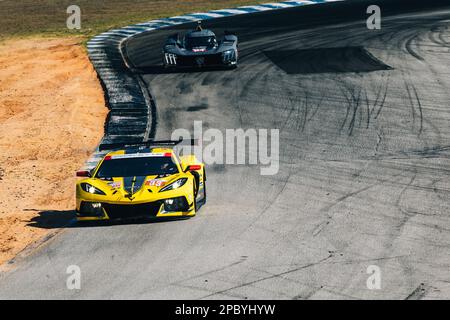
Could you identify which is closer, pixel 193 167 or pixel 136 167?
pixel 193 167

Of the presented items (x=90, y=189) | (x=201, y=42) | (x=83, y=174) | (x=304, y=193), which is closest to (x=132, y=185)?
(x=90, y=189)

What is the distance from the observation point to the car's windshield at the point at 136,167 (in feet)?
56.5

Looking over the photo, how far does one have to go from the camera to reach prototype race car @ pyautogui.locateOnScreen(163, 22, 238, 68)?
100 ft

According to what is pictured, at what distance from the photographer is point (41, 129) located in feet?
83.3

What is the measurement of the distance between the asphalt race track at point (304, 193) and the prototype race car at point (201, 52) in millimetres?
420

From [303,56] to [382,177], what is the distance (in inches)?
524

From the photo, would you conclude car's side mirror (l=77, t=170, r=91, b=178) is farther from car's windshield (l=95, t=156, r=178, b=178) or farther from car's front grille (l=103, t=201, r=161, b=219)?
car's front grille (l=103, t=201, r=161, b=219)

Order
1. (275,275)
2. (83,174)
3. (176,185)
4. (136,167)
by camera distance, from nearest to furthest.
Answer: (275,275) → (176,185) → (83,174) → (136,167)

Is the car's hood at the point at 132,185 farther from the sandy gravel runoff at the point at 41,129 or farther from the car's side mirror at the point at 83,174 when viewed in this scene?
the sandy gravel runoff at the point at 41,129

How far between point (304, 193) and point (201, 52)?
12986 mm

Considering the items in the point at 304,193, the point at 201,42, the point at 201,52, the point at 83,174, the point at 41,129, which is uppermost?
the point at 201,42

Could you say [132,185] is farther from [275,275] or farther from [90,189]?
[275,275]

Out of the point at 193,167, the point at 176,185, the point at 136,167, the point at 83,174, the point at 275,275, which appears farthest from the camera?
the point at 136,167
